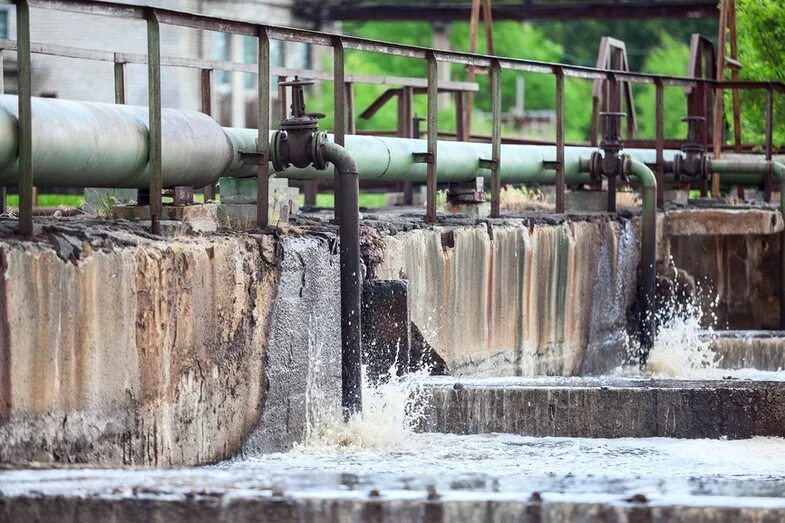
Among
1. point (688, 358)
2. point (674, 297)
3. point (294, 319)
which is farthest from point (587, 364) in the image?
point (294, 319)

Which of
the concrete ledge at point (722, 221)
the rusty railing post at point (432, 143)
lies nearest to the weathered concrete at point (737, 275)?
the concrete ledge at point (722, 221)

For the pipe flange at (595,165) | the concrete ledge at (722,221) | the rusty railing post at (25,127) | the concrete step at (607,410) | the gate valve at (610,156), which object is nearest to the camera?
the rusty railing post at (25,127)

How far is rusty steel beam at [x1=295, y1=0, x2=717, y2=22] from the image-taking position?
29562 mm

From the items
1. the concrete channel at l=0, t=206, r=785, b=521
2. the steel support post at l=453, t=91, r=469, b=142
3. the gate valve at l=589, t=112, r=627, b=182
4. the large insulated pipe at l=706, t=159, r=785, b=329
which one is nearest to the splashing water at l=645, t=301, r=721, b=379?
the gate valve at l=589, t=112, r=627, b=182

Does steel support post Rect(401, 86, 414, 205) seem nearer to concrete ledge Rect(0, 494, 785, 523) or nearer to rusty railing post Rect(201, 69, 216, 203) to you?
rusty railing post Rect(201, 69, 216, 203)

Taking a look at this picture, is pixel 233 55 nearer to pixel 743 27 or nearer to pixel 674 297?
pixel 743 27

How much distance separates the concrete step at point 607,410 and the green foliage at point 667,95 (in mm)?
38201

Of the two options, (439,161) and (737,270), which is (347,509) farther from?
(737,270)

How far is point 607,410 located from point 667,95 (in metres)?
42.2

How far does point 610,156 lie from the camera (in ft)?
41.2

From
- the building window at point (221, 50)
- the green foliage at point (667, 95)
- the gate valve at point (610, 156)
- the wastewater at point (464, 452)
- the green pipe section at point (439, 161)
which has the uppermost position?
the green foliage at point (667, 95)

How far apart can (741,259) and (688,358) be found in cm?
276

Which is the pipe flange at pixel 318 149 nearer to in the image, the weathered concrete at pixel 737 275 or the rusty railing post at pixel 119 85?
the rusty railing post at pixel 119 85

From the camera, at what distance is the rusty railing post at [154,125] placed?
6582 millimetres
